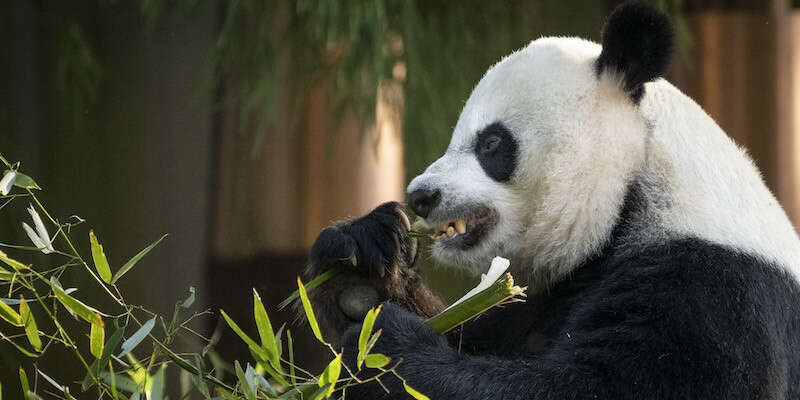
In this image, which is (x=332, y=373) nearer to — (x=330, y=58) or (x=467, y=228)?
(x=467, y=228)

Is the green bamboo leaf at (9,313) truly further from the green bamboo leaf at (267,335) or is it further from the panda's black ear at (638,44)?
the panda's black ear at (638,44)

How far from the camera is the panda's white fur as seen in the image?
6.68 feet

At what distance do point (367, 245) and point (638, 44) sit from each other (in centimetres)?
78

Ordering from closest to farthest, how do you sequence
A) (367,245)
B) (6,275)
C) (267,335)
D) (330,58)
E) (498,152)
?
(267,335) < (6,275) < (498,152) < (367,245) < (330,58)

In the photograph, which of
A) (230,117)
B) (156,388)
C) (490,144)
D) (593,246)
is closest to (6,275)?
(156,388)

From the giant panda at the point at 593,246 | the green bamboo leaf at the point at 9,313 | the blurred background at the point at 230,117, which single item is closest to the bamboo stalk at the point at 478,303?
the giant panda at the point at 593,246

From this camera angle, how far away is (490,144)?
222 centimetres

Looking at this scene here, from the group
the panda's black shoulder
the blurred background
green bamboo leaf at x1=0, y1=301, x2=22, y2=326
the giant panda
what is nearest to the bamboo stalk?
the giant panda

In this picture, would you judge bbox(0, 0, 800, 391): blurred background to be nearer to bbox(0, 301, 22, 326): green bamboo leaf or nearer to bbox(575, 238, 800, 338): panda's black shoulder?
bbox(0, 301, 22, 326): green bamboo leaf

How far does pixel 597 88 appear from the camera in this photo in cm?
217

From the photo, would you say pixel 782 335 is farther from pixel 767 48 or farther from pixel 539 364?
pixel 767 48

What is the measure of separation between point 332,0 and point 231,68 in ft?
2.16

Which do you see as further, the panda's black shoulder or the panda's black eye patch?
the panda's black eye patch

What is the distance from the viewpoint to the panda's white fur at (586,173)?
6.68 feet
